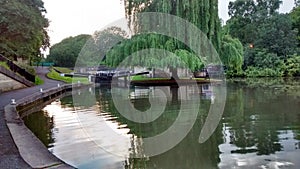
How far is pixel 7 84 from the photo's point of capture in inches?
666

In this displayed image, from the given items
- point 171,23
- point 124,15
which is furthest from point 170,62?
point 124,15

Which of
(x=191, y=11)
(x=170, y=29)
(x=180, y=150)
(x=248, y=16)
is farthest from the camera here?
(x=248, y=16)

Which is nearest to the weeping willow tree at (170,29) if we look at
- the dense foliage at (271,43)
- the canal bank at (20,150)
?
the canal bank at (20,150)

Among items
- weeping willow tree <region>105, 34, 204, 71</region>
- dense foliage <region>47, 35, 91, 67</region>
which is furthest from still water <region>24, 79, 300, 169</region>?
dense foliage <region>47, 35, 91, 67</region>

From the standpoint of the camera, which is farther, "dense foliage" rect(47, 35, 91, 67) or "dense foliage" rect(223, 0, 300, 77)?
"dense foliage" rect(47, 35, 91, 67)

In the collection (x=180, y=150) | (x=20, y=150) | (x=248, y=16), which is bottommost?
(x=180, y=150)

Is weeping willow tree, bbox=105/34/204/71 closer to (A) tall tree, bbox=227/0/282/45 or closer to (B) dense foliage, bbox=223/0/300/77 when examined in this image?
(B) dense foliage, bbox=223/0/300/77

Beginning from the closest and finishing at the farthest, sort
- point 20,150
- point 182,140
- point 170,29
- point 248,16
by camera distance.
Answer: point 20,150 → point 182,140 → point 170,29 → point 248,16

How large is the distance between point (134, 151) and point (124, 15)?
14761mm

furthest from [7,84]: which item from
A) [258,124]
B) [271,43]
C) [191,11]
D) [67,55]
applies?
[67,55]

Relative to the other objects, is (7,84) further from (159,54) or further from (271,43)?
(271,43)

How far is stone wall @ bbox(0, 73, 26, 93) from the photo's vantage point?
639 inches

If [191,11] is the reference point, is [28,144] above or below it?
below

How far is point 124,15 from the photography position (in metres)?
19.5
